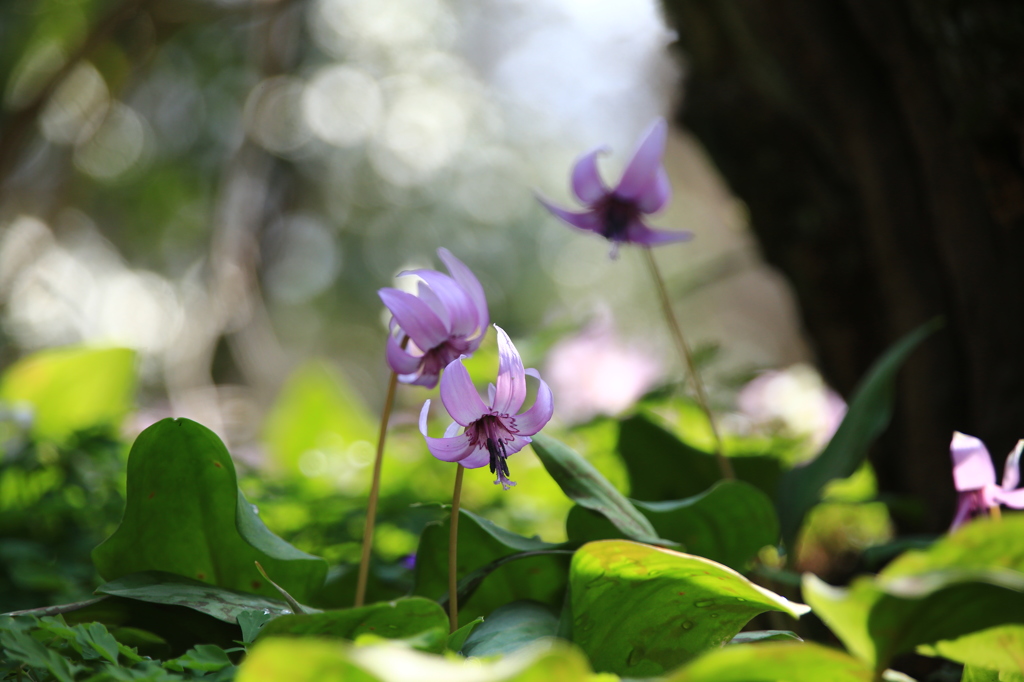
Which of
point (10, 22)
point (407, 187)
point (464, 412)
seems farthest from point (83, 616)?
point (407, 187)

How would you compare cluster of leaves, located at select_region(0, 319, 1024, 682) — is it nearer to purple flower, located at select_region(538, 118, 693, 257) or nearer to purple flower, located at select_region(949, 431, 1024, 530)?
purple flower, located at select_region(949, 431, 1024, 530)

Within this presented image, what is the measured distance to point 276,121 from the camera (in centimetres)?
891

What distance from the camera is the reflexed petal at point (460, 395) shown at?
0.64 metres

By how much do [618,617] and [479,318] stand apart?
0.33m

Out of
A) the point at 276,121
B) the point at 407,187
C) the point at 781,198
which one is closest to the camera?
the point at 781,198

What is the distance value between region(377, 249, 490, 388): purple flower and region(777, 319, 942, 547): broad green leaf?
0.59 m

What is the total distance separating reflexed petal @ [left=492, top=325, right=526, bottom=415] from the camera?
633mm

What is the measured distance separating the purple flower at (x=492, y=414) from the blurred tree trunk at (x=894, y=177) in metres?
0.89

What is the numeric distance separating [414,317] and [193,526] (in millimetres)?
332

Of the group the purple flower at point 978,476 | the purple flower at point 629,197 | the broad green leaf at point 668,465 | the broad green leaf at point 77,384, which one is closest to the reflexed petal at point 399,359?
the purple flower at point 629,197

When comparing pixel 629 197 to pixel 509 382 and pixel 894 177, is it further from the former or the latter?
pixel 894 177

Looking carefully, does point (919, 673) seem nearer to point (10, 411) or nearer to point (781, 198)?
point (781, 198)

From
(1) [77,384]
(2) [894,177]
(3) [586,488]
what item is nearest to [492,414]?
(3) [586,488]

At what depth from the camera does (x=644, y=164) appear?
3.37 feet
